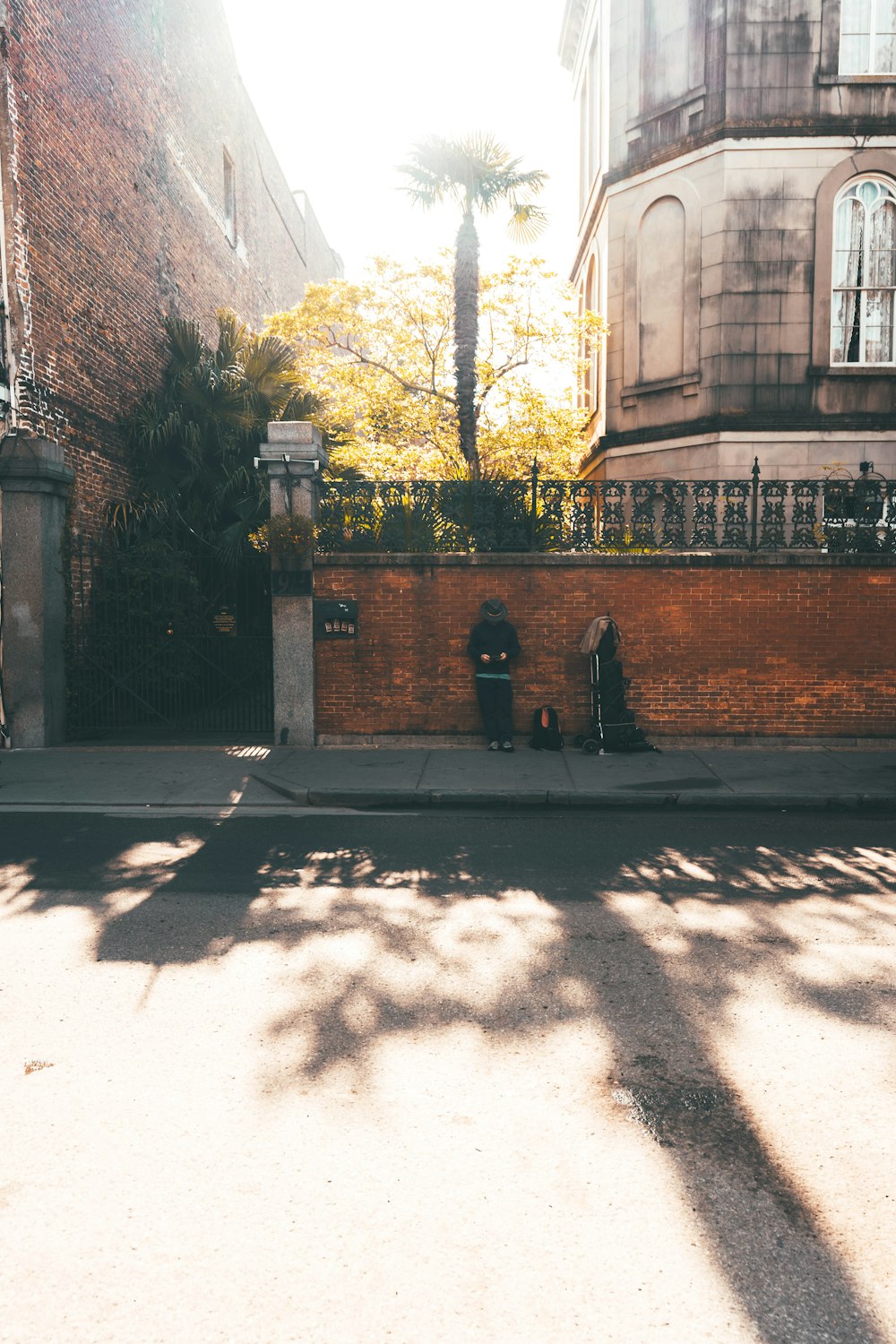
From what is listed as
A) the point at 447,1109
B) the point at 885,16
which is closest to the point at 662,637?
the point at 447,1109

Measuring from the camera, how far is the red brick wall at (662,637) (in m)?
11.6

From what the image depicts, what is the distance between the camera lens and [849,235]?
15.0 metres

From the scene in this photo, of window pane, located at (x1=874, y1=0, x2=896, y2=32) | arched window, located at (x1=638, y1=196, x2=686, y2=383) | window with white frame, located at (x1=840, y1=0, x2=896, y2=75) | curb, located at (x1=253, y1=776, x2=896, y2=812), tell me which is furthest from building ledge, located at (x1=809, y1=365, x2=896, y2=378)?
curb, located at (x1=253, y1=776, x2=896, y2=812)

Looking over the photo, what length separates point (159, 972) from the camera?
4.89 metres

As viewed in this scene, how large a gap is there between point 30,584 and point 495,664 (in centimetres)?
594

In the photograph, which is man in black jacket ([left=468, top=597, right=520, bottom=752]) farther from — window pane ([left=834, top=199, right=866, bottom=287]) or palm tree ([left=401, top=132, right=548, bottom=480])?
window pane ([left=834, top=199, right=866, bottom=287])

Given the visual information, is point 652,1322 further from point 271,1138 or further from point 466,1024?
point 466,1024

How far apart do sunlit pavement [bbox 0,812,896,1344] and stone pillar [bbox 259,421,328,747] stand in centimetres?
542

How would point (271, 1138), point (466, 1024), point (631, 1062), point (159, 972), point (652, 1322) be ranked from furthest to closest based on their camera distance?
point (159, 972) < point (466, 1024) < point (631, 1062) < point (271, 1138) < point (652, 1322)

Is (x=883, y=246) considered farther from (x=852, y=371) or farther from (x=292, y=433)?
(x=292, y=433)

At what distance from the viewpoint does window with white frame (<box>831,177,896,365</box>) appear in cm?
1492

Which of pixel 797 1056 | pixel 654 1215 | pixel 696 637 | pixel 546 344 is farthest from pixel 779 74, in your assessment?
pixel 654 1215

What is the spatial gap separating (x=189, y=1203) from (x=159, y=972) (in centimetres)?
201

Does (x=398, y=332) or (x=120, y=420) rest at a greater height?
(x=398, y=332)
